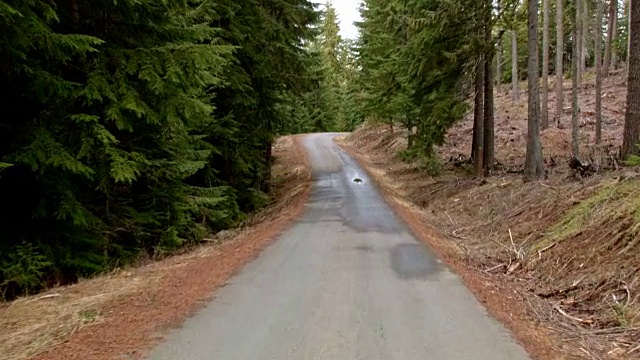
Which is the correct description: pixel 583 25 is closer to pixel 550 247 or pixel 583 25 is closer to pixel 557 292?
pixel 550 247

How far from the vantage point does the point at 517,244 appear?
9180 mm

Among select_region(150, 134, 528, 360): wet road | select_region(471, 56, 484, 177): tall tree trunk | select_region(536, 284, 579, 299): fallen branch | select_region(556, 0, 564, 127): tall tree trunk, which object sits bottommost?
select_region(536, 284, 579, 299): fallen branch

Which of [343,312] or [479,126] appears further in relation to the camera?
[479,126]

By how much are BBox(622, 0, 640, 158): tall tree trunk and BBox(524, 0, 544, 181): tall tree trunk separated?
249 centimetres

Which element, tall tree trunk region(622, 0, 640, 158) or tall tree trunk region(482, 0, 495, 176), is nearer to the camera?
tall tree trunk region(622, 0, 640, 158)

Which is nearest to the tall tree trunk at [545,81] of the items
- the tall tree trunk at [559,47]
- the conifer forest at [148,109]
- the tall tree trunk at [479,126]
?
the tall tree trunk at [559,47]

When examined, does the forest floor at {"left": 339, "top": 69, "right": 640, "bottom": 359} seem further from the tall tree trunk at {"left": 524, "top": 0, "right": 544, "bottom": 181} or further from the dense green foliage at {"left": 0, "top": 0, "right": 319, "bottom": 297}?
the dense green foliage at {"left": 0, "top": 0, "right": 319, "bottom": 297}

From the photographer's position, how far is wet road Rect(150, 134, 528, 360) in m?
4.42

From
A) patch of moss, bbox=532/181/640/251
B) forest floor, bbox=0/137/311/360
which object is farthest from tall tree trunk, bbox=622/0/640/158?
forest floor, bbox=0/137/311/360

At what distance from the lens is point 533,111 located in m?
13.2

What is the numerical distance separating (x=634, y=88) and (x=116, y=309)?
11193 millimetres

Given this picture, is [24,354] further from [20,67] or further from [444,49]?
[444,49]

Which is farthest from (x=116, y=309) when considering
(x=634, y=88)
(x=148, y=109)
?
(x=634, y=88)

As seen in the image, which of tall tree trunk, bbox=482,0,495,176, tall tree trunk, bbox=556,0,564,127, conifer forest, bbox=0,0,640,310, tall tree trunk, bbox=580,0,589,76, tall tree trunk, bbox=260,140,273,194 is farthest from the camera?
tall tree trunk, bbox=580,0,589,76
